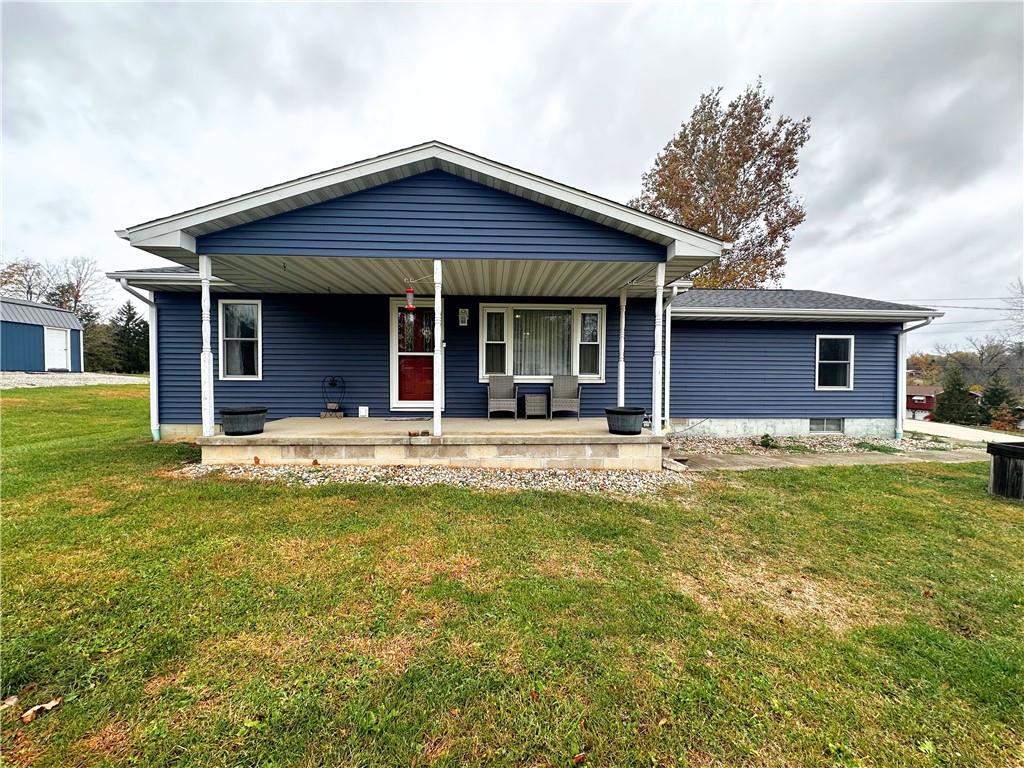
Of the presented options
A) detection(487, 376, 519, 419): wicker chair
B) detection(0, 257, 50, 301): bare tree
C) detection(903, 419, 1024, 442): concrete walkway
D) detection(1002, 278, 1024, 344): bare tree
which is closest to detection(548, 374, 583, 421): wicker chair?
detection(487, 376, 519, 419): wicker chair

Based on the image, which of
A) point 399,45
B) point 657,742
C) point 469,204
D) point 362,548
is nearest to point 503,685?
point 657,742

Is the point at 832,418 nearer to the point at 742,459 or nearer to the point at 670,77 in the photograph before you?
the point at 742,459

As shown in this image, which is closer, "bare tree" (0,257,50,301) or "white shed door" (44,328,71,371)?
"white shed door" (44,328,71,371)

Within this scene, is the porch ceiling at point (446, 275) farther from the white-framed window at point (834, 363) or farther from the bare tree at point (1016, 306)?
the bare tree at point (1016, 306)

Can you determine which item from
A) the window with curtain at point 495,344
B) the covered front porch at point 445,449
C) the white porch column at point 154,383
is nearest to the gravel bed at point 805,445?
the covered front porch at point 445,449

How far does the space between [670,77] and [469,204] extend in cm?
1287

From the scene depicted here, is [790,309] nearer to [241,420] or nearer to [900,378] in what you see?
[900,378]

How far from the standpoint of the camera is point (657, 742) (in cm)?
150

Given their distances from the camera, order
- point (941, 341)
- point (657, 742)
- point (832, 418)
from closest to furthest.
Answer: point (657, 742) → point (832, 418) → point (941, 341)

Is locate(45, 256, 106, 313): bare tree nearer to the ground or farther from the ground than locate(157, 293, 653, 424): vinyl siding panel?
farther from the ground

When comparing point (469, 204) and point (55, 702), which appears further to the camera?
point (469, 204)

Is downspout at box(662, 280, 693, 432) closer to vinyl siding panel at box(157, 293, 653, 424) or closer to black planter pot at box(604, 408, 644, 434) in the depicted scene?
vinyl siding panel at box(157, 293, 653, 424)

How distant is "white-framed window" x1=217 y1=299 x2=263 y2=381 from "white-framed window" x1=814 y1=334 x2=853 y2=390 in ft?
36.2

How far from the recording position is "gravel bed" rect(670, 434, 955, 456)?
709cm
